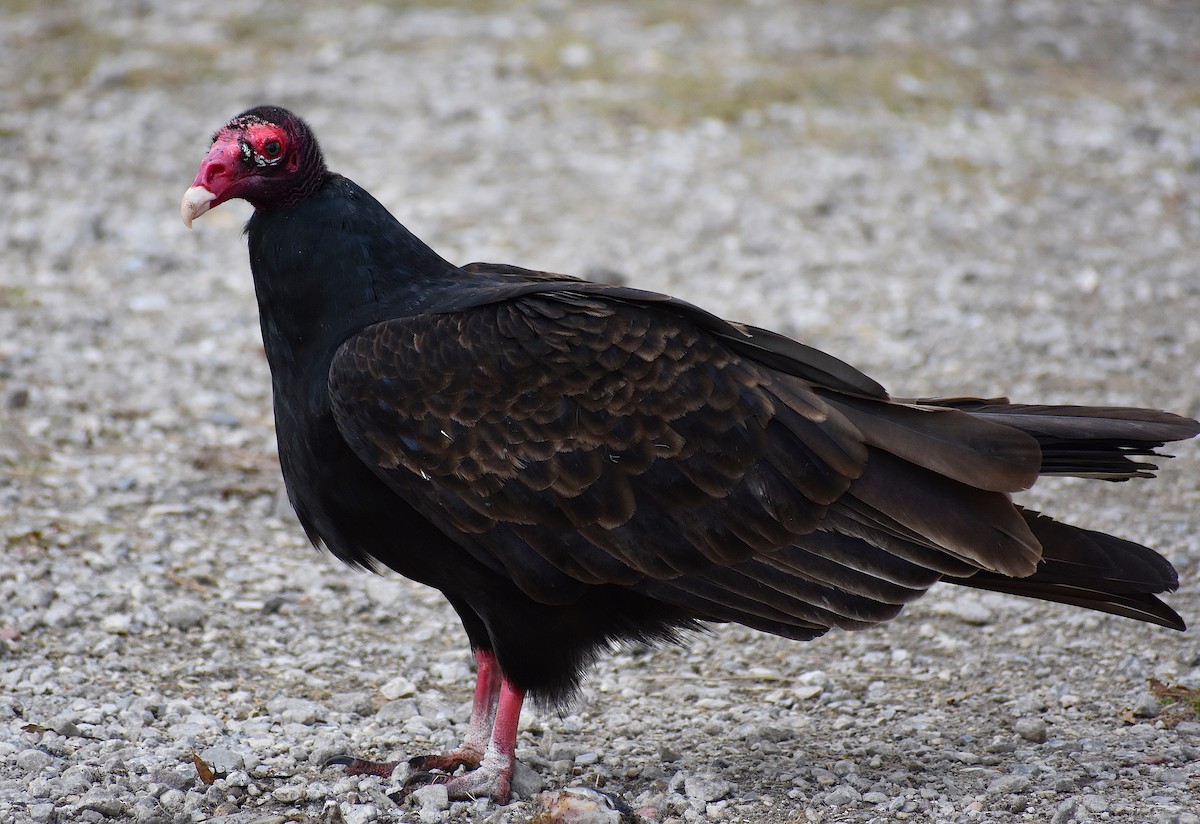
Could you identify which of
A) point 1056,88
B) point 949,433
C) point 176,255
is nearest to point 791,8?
point 1056,88

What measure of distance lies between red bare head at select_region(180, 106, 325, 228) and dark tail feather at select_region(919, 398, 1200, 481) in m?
2.24

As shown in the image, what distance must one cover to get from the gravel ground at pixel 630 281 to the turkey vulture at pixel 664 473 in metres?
0.60

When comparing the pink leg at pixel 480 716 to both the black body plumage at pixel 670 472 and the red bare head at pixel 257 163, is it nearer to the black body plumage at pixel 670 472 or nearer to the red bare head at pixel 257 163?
the black body plumage at pixel 670 472

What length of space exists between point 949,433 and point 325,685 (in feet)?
7.69

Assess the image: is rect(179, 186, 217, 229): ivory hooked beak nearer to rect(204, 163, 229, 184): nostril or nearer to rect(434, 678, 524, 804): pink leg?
rect(204, 163, 229, 184): nostril

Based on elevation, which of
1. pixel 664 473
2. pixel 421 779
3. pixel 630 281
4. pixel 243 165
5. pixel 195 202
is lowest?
pixel 421 779

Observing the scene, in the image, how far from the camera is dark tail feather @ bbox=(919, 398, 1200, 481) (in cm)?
390

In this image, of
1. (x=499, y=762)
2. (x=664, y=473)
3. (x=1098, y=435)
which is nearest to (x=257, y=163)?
(x=664, y=473)

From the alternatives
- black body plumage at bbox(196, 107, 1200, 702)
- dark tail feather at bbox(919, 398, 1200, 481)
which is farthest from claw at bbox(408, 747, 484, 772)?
dark tail feather at bbox(919, 398, 1200, 481)

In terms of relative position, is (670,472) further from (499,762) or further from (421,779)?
(421,779)

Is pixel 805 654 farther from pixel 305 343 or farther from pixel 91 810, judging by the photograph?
pixel 91 810

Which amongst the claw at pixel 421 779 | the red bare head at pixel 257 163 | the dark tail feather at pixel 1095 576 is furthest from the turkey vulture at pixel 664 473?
the red bare head at pixel 257 163

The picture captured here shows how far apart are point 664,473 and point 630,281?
4.58 metres

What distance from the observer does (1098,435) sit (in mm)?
3910
